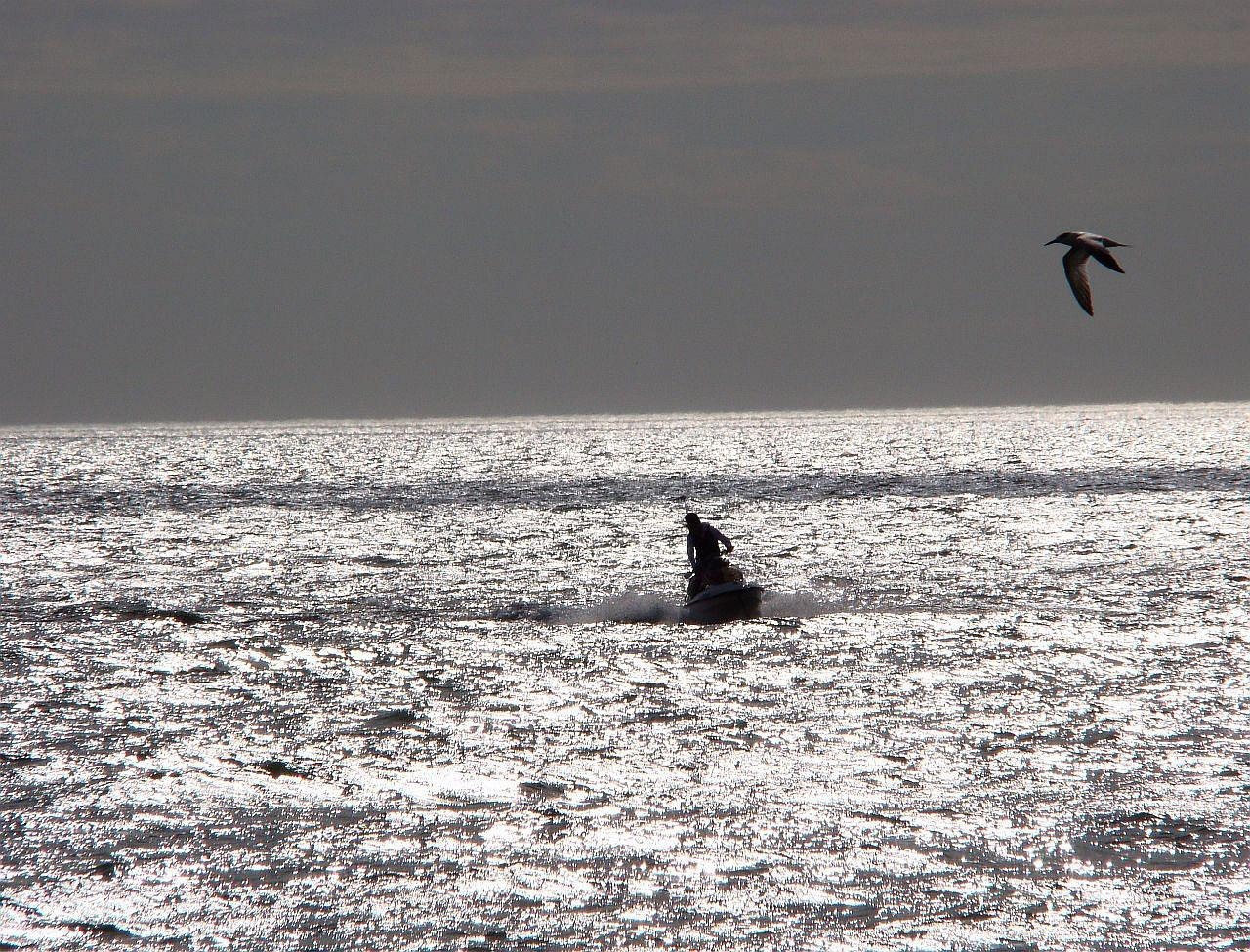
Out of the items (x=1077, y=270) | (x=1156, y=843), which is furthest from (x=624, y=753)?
(x=1077, y=270)

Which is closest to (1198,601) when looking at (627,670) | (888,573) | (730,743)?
(888,573)

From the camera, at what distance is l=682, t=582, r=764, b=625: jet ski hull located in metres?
29.1

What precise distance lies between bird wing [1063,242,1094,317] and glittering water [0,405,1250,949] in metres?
5.90

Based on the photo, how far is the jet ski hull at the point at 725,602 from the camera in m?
29.1

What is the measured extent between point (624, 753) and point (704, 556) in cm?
1144

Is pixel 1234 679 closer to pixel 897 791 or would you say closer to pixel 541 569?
pixel 897 791

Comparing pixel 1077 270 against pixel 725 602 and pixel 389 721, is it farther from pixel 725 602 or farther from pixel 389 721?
pixel 389 721

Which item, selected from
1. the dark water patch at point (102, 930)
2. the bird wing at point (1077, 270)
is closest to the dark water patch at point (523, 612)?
the bird wing at point (1077, 270)

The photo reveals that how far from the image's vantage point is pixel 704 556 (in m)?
29.4

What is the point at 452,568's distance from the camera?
4269cm

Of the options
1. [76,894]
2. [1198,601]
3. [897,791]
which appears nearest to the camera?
[76,894]

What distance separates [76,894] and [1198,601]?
2625 centimetres

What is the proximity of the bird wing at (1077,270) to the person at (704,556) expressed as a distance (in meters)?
9.84

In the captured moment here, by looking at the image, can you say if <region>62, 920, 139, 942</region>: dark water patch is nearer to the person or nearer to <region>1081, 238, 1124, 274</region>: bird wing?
<region>1081, 238, 1124, 274</region>: bird wing
